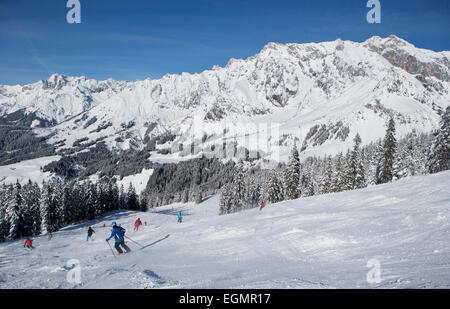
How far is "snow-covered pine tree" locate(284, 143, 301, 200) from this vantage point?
48875 mm

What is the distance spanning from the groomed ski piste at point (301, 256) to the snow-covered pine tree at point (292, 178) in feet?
98.8

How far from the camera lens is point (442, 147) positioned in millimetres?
40656

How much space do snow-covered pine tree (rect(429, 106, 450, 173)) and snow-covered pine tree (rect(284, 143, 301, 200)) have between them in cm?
2131

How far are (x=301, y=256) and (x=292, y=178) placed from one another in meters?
38.6

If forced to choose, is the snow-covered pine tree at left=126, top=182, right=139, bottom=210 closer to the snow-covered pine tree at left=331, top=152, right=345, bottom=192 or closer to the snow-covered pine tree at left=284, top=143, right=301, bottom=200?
the snow-covered pine tree at left=284, top=143, right=301, bottom=200

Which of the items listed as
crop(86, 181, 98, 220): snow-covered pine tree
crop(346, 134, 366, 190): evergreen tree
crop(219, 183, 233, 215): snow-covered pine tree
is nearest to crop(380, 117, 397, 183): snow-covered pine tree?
crop(346, 134, 366, 190): evergreen tree

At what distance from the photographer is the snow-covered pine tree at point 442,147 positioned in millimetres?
40156

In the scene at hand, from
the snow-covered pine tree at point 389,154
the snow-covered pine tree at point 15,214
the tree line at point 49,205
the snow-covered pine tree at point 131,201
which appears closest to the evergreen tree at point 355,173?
the snow-covered pine tree at point 389,154

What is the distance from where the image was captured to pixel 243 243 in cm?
1491

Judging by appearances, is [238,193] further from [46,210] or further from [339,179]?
[46,210]

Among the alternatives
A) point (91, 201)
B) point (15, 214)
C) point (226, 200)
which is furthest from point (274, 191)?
point (15, 214)

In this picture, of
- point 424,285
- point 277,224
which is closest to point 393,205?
point 277,224

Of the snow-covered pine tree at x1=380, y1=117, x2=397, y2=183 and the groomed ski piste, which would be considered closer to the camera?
the groomed ski piste
